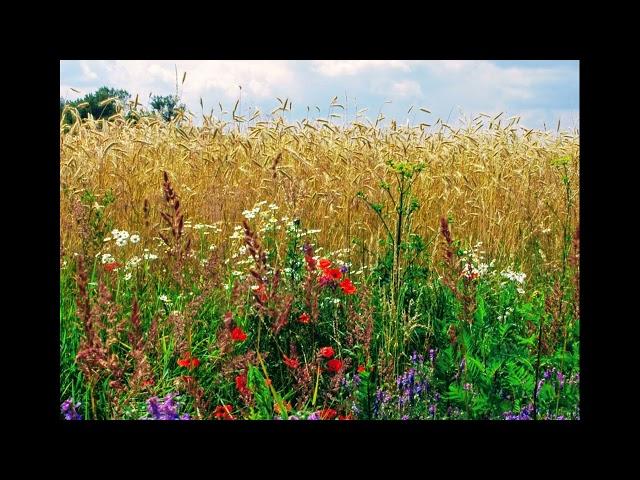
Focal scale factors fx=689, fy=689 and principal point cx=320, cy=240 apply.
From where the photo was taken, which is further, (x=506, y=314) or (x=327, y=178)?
(x=327, y=178)

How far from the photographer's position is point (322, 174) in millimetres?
4258

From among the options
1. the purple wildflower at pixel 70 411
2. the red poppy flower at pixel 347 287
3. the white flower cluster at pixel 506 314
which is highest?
the red poppy flower at pixel 347 287

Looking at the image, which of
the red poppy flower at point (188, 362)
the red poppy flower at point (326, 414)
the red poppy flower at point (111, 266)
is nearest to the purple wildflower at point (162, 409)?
the red poppy flower at point (188, 362)

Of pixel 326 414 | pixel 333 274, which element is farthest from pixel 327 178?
pixel 326 414

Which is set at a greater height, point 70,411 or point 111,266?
point 111,266

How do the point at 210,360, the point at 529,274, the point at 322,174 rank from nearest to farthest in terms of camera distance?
the point at 210,360, the point at 529,274, the point at 322,174

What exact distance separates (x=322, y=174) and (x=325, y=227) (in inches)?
23.4

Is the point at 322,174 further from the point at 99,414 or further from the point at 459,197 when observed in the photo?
the point at 99,414

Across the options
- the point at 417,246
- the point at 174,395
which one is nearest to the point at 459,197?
the point at 417,246

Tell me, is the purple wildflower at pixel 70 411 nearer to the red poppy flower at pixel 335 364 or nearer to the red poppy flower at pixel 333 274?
the red poppy flower at pixel 335 364

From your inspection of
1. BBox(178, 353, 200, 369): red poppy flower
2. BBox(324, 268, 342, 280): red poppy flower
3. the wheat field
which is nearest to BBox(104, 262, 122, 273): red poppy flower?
the wheat field

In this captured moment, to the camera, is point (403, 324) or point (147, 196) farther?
point (147, 196)

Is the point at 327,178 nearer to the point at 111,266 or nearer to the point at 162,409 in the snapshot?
the point at 111,266

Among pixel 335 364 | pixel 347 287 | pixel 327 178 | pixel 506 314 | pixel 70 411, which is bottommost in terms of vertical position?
pixel 70 411
